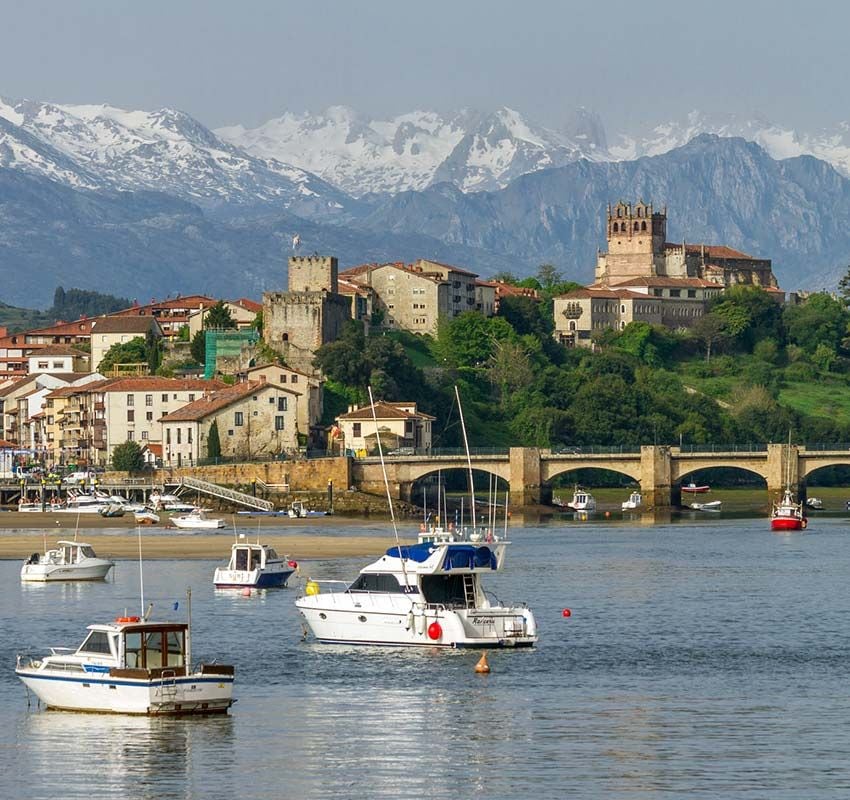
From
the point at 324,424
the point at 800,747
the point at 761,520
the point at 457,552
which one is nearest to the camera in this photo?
the point at 800,747

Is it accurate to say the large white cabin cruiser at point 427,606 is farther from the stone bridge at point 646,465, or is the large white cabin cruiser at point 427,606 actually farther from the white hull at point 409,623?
the stone bridge at point 646,465

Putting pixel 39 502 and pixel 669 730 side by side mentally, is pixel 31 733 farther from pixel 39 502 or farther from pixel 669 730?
pixel 39 502

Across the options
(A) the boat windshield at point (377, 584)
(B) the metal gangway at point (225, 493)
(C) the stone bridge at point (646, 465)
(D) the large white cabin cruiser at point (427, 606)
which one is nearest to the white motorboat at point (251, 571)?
(D) the large white cabin cruiser at point (427, 606)

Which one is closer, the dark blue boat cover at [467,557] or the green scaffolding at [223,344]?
the dark blue boat cover at [467,557]

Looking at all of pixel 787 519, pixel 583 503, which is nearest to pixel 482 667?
pixel 787 519

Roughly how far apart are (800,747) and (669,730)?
341cm

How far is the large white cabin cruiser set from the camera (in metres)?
63.4

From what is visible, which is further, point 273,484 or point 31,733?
point 273,484

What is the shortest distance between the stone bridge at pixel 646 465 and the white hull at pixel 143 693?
358 ft

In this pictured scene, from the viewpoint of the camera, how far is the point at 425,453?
547 feet

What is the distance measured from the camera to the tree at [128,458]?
166500 mm

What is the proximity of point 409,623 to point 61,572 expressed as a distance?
2894 centimetres

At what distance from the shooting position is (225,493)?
153875mm

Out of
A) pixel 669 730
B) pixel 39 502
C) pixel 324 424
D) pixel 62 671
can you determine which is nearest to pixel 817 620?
pixel 669 730
